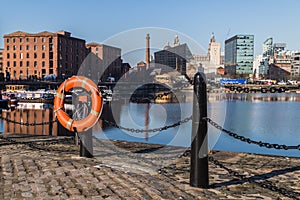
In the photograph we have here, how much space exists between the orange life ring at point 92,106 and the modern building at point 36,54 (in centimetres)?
7068

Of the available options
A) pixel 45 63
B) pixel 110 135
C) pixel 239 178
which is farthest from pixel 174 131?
pixel 45 63

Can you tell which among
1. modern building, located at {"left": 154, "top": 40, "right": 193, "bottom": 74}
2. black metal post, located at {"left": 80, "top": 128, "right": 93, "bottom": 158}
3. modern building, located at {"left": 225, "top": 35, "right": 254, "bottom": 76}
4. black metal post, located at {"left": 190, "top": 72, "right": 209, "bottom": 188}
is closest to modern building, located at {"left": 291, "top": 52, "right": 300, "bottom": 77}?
modern building, located at {"left": 225, "top": 35, "right": 254, "bottom": 76}

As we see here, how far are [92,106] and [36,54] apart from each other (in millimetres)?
74221

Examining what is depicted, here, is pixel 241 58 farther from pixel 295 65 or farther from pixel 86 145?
pixel 86 145

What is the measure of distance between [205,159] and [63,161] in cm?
257

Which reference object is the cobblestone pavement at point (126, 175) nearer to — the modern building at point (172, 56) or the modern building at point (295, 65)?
the modern building at point (172, 56)

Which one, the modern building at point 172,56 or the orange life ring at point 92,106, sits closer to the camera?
the orange life ring at point 92,106

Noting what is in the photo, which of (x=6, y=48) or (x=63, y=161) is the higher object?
(x=6, y=48)

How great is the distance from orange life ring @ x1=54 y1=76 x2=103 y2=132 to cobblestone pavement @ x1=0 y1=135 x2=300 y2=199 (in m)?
0.57

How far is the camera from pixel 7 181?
187 inches

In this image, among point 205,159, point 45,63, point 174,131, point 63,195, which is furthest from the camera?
point 45,63

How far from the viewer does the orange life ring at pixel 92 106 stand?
6.50 m

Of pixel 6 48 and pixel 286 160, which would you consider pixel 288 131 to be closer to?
pixel 286 160

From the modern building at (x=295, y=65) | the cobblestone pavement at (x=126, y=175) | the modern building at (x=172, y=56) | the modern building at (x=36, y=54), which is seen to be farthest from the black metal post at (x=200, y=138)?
the modern building at (x=295, y=65)
